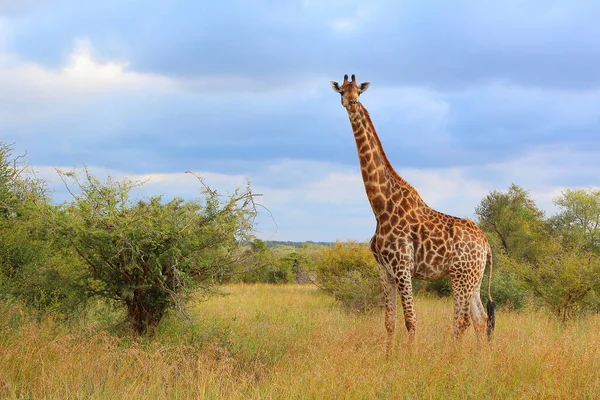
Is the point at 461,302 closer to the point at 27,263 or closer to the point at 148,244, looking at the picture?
the point at 148,244

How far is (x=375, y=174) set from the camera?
9.40 metres

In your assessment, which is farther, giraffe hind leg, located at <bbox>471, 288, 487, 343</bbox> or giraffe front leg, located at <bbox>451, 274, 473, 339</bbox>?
giraffe hind leg, located at <bbox>471, 288, 487, 343</bbox>

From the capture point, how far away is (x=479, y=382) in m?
6.89

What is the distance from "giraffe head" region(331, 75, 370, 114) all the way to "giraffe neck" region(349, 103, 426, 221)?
203 mm

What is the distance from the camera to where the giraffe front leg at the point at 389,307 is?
8.91 metres

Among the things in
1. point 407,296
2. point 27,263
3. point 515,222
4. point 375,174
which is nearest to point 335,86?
point 375,174

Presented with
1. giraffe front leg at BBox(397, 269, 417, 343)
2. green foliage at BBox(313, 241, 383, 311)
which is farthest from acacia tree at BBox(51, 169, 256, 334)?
green foliage at BBox(313, 241, 383, 311)

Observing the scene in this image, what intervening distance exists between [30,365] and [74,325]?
9.23 feet

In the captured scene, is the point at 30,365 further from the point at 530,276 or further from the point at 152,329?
the point at 530,276

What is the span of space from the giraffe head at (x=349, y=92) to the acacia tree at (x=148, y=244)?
6.45 ft

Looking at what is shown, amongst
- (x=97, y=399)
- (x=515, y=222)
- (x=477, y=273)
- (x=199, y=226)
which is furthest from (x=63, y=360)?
(x=515, y=222)

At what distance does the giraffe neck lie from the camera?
9.28 meters

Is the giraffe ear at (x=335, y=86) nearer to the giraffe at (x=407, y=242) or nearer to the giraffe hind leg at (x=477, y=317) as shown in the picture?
the giraffe at (x=407, y=242)

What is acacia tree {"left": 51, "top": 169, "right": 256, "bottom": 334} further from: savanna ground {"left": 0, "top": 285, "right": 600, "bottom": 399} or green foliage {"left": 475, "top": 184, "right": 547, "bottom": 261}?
green foliage {"left": 475, "top": 184, "right": 547, "bottom": 261}
